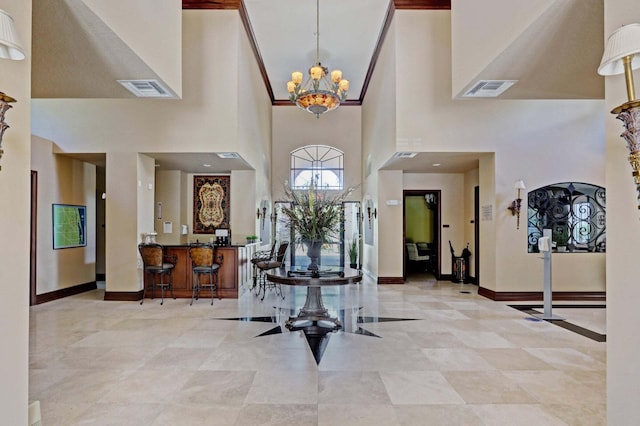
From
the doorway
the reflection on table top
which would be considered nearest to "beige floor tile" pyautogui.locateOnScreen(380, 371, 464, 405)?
the reflection on table top

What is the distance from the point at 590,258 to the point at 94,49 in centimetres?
814

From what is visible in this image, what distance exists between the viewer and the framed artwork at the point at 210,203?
961cm

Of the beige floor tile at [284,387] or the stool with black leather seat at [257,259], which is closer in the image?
the beige floor tile at [284,387]

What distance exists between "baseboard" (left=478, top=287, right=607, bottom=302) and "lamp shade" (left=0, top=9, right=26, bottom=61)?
718cm

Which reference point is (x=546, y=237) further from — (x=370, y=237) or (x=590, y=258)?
(x=370, y=237)

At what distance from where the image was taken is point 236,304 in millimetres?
6621

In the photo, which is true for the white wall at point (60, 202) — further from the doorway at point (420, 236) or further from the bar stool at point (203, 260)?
the doorway at point (420, 236)

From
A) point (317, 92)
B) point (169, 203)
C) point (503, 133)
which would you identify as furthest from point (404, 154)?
point (169, 203)

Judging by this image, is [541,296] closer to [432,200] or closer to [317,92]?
[432,200]

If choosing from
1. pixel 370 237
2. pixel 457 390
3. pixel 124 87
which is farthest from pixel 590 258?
pixel 124 87

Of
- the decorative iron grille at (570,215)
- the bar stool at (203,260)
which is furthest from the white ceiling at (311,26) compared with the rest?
the bar stool at (203,260)

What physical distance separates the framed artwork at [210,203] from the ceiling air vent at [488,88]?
6.52 m

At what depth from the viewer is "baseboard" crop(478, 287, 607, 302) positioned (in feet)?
22.7

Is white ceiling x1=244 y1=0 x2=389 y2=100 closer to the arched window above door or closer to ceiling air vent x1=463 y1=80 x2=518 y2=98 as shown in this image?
the arched window above door
